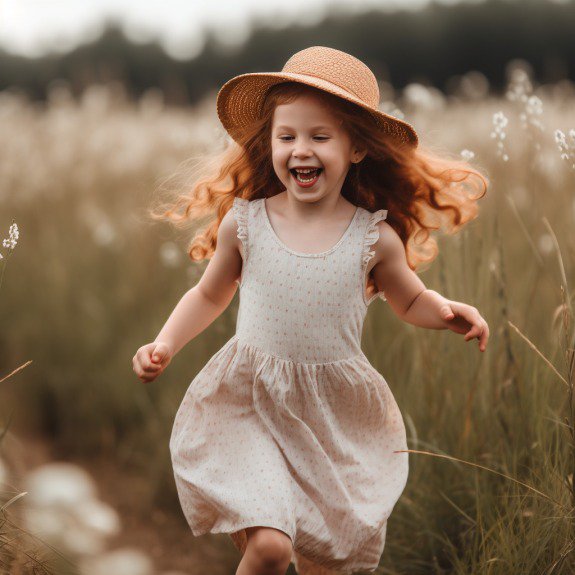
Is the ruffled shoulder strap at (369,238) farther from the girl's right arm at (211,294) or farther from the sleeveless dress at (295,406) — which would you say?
the girl's right arm at (211,294)

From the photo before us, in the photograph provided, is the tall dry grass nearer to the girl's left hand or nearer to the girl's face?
the girl's left hand

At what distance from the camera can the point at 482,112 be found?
782 cm

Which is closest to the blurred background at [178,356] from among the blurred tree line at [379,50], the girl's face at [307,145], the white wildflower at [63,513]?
the white wildflower at [63,513]

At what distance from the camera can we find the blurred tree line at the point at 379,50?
78.2ft

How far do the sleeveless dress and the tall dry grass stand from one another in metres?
0.22

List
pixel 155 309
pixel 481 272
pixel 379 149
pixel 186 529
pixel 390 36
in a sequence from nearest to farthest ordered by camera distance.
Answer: pixel 379 149 → pixel 481 272 → pixel 186 529 → pixel 155 309 → pixel 390 36

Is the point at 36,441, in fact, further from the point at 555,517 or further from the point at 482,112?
the point at 482,112

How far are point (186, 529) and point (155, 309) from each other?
138 cm

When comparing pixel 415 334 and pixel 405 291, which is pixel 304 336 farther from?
pixel 415 334

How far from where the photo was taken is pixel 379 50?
2614 cm

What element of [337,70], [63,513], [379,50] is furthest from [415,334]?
[379,50]

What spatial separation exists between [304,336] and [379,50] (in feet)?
83.1

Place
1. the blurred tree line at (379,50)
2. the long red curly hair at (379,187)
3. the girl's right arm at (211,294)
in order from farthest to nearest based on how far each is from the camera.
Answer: the blurred tree line at (379,50) → the long red curly hair at (379,187) → the girl's right arm at (211,294)

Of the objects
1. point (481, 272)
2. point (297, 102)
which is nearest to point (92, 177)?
point (481, 272)
